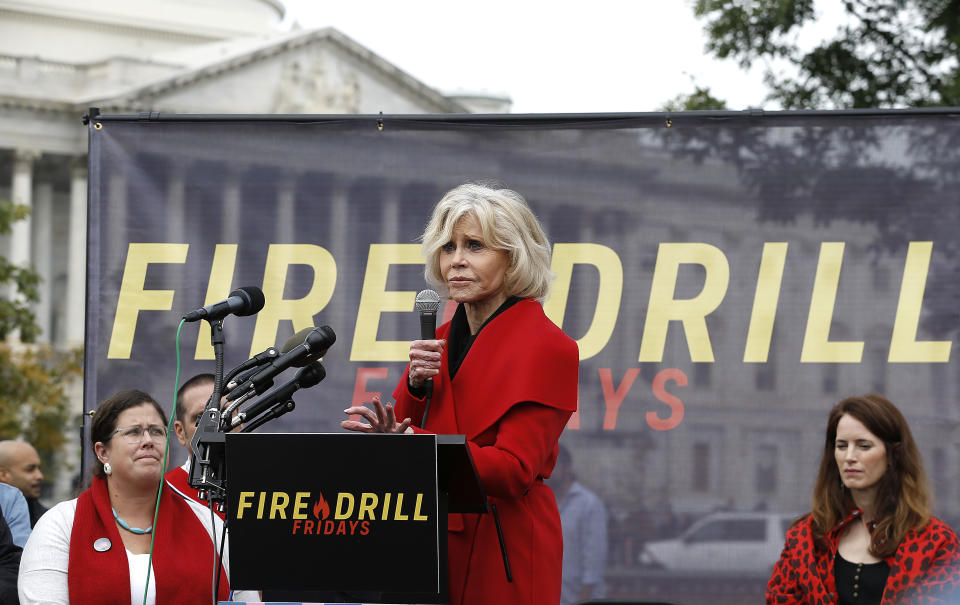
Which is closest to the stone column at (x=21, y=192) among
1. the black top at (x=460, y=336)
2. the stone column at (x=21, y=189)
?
the stone column at (x=21, y=189)

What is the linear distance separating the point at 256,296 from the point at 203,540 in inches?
49.6

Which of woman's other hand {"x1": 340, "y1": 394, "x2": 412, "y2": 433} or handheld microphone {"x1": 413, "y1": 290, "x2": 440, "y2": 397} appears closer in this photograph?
woman's other hand {"x1": 340, "y1": 394, "x2": 412, "y2": 433}

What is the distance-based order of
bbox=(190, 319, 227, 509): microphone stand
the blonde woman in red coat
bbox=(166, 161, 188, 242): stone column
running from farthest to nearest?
bbox=(166, 161, 188, 242): stone column, the blonde woman in red coat, bbox=(190, 319, 227, 509): microphone stand

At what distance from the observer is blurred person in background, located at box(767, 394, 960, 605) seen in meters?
4.93

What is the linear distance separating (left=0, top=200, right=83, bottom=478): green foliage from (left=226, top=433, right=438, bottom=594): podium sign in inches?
852

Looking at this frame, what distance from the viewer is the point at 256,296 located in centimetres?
429

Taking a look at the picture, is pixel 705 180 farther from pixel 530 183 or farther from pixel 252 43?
pixel 252 43

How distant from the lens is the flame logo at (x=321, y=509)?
3762 mm

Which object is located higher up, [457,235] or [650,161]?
[650,161]

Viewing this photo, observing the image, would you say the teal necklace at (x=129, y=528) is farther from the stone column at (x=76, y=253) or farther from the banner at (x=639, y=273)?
the stone column at (x=76, y=253)

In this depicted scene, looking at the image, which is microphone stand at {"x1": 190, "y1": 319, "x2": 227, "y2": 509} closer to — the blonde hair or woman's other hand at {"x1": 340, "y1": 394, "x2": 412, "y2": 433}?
→ woman's other hand at {"x1": 340, "y1": 394, "x2": 412, "y2": 433}

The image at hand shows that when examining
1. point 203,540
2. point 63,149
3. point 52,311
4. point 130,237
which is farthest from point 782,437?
point 52,311

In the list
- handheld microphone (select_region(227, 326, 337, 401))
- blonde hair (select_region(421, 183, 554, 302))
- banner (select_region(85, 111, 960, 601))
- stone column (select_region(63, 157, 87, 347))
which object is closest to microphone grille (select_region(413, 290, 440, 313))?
blonde hair (select_region(421, 183, 554, 302))

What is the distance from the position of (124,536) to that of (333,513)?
1589 mm
